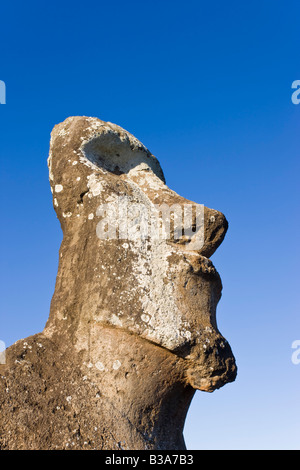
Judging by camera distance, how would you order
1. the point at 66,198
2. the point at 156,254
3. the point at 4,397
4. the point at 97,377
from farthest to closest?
the point at 66,198 → the point at 156,254 → the point at 97,377 → the point at 4,397

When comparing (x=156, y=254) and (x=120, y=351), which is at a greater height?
(x=156, y=254)

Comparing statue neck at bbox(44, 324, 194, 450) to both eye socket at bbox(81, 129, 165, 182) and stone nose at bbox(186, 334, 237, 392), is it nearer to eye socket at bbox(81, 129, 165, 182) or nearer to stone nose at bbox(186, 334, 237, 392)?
stone nose at bbox(186, 334, 237, 392)

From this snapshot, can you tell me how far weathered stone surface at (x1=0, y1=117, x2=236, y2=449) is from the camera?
16.6 feet

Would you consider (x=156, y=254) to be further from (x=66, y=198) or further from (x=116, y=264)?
(x=66, y=198)

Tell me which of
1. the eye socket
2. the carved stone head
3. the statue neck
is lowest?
the statue neck

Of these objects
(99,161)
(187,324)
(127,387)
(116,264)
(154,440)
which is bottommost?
(154,440)

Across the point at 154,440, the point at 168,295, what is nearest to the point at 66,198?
the point at 168,295

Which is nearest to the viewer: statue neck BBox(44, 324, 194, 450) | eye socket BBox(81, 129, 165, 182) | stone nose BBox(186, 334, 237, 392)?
statue neck BBox(44, 324, 194, 450)

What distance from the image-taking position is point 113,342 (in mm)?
5461

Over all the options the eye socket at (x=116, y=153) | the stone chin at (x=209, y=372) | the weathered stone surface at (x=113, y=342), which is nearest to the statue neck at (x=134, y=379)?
the weathered stone surface at (x=113, y=342)

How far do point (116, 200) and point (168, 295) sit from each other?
1.15 metres

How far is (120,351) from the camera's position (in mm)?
5426

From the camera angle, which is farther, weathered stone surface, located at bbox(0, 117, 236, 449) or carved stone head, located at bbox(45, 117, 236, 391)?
carved stone head, located at bbox(45, 117, 236, 391)

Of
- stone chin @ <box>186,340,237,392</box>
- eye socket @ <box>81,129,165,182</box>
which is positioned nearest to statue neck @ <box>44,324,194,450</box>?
stone chin @ <box>186,340,237,392</box>
